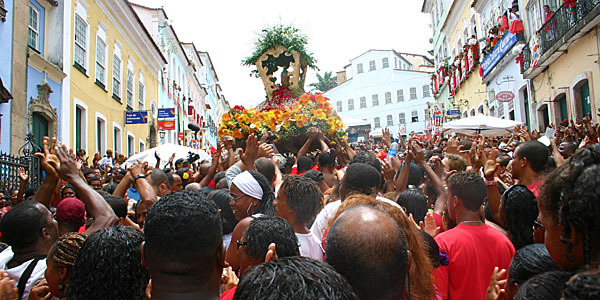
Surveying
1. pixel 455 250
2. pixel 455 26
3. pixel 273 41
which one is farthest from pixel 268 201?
pixel 455 26

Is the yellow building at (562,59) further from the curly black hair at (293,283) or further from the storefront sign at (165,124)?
the storefront sign at (165,124)

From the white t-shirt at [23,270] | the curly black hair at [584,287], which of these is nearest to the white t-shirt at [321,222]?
the white t-shirt at [23,270]

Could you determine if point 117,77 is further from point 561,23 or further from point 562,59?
point 562,59

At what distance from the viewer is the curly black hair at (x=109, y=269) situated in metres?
2.08

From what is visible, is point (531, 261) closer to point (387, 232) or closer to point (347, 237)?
point (387, 232)

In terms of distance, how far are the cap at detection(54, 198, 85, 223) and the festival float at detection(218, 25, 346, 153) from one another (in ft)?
8.72

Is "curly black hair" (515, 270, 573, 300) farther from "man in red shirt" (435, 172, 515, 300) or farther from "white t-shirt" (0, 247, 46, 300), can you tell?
"white t-shirt" (0, 247, 46, 300)

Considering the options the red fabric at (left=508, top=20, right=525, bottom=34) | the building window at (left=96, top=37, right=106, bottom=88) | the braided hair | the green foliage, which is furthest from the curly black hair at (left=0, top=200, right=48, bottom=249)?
the red fabric at (left=508, top=20, right=525, bottom=34)

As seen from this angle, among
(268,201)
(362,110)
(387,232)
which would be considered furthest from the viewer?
(362,110)

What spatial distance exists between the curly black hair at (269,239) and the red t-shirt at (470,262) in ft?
3.57

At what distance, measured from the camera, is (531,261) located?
83.7 inches

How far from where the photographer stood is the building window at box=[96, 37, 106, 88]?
16750mm

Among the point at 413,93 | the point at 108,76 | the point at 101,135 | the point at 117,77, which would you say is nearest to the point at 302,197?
the point at 101,135

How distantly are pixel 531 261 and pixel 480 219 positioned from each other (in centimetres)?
114
